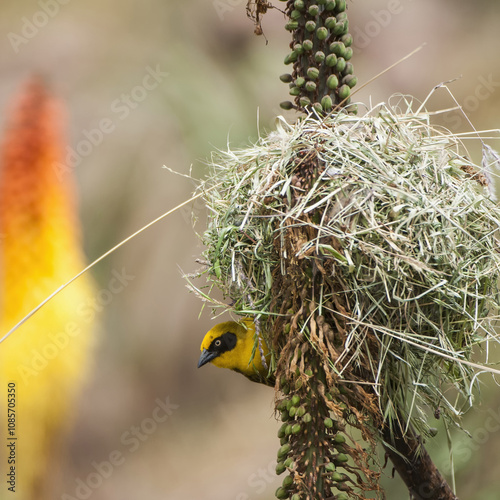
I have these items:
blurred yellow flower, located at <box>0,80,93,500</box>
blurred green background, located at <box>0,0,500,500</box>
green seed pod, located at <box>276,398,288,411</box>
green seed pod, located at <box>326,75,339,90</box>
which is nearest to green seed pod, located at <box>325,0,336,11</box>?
green seed pod, located at <box>326,75,339,90</box>

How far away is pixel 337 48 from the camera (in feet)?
4.07

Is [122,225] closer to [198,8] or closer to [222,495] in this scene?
[198,8]

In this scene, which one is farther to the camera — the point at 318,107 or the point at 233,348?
the point at 233,348

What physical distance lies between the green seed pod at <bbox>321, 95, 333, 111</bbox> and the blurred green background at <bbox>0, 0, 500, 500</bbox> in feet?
4.13

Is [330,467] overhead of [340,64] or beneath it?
beneath

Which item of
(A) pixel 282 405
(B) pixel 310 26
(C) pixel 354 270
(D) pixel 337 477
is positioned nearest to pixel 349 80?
(B) pixel 310 26

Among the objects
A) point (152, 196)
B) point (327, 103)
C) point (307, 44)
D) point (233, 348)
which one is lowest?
point (233, 348)

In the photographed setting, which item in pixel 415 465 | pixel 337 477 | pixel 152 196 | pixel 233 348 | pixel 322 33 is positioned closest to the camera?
pixel 337 477

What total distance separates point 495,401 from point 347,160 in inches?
63.7

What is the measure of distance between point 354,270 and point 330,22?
475 mm

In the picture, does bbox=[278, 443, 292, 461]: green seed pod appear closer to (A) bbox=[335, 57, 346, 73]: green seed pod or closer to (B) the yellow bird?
(B) the yellow bird

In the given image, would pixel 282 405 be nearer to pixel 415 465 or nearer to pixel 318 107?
pixel 415 465

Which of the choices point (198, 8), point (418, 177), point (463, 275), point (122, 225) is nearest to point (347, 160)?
point (418, 177)

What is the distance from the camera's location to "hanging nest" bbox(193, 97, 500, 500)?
3.74 ft
